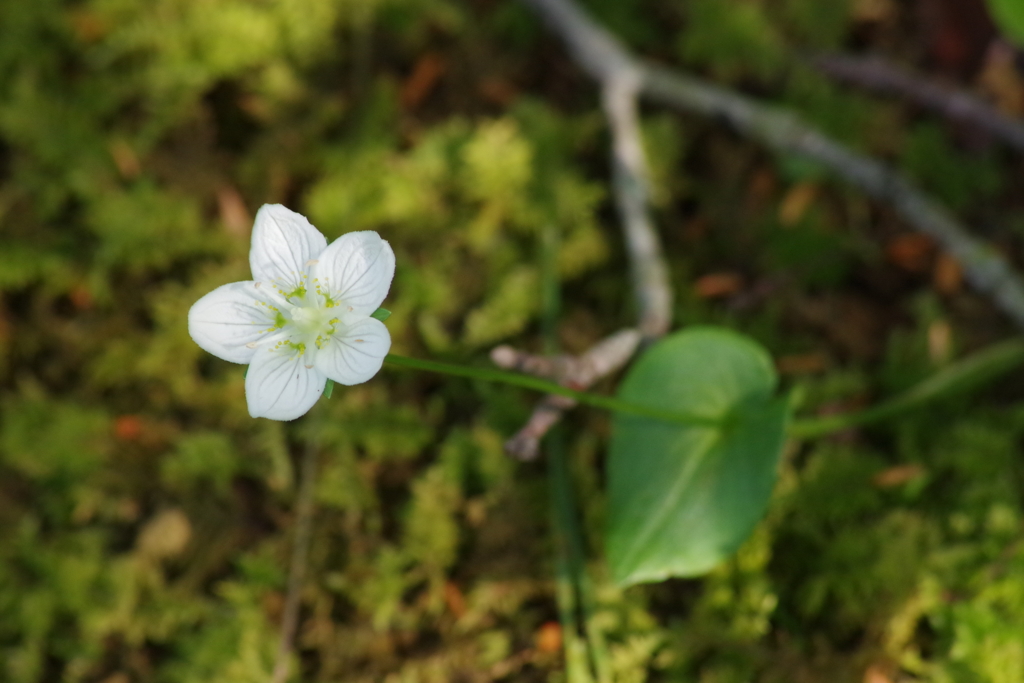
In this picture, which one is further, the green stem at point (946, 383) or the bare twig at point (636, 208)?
the bare twig at point (636, 208)

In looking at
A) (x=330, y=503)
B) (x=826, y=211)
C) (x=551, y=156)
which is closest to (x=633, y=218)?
(x=551, y=156)

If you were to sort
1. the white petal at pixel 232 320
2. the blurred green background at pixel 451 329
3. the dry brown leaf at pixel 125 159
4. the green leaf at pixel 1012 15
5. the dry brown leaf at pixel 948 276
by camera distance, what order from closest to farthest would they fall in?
the white petal at pixel 232 320, the blurred green background at pixel 451 329, the green leaf at pixel 1012 15, the dry brown leaf at pixel 948 276, the dry brown leaf at pixel 125 159

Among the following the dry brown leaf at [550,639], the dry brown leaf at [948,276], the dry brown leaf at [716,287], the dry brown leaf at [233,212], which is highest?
the dry brown leaf at [233,212]

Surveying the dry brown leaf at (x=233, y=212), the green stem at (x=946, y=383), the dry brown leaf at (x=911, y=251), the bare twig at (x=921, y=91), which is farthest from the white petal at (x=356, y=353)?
the bare twig at (x=921, y=91)

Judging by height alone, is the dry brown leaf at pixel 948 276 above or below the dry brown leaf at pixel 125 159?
below

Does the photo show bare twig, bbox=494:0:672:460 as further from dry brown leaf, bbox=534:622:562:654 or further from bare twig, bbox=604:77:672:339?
dry brown leaf, bbox=534:622:562:654

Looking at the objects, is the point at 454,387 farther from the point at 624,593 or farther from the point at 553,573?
the point at 624,593

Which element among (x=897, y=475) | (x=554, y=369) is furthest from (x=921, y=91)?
(x=554, y=369)

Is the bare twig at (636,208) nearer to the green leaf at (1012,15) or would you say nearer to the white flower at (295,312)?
the white flower at (295,312)
